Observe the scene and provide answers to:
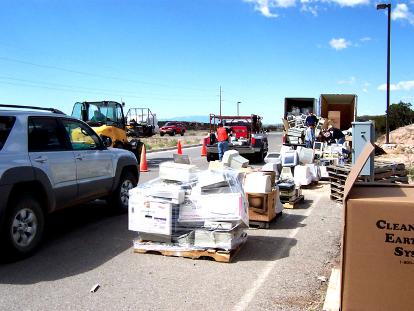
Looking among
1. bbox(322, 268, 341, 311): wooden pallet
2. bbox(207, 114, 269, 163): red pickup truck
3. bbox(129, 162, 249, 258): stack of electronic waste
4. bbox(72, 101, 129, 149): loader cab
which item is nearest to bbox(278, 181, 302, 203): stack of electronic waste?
bbox(129, 162, 249, 258): stack of electronic waste

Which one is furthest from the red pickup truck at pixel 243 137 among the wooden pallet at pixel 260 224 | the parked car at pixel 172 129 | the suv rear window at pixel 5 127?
the parked car at pixel 172 129

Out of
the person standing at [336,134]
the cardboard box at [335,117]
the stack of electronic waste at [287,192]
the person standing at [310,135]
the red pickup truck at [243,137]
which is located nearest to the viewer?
the stack of electronic waste at [287,192]

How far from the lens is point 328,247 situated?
21.0ft

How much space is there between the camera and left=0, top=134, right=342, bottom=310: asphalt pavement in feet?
14.7

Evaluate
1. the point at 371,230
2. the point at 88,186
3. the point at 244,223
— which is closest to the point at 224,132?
the point at 88,186

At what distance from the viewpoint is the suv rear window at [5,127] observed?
572cm

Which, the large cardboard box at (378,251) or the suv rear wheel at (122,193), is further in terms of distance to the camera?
the suv rear wheel at (122,193)

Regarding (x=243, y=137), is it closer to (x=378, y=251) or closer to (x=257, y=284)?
(x=257, y=284)

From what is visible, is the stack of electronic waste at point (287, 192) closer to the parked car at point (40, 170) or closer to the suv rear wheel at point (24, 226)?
the parked car at point (40, 170)

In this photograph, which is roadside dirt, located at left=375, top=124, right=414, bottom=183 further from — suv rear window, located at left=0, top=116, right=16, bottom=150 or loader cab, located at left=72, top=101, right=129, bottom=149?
suv rear window, located at left=0, top=116, right=16, bottom=150

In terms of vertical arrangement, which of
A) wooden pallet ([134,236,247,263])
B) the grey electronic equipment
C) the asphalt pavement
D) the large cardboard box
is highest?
the grey electronic equipment

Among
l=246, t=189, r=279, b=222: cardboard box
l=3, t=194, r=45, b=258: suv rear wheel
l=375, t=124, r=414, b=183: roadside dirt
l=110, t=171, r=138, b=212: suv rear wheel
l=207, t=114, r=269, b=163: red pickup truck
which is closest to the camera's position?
l=3, t=194, r=45, b=258: suv rear wheel

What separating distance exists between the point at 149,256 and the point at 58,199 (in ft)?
5.36

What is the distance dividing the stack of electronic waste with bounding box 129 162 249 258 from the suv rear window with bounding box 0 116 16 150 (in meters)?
1.72
